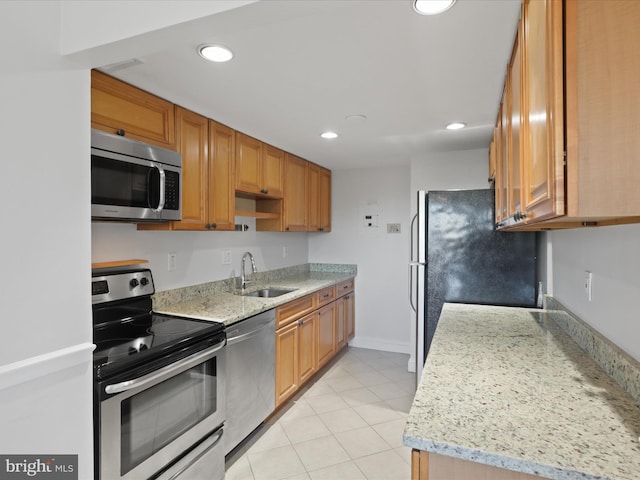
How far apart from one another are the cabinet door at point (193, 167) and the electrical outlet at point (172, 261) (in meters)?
0.34

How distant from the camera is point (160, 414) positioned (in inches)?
64.1

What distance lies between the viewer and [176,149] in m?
2.11

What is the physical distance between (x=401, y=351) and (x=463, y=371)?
293cm

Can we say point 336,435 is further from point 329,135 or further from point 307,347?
point 329,135

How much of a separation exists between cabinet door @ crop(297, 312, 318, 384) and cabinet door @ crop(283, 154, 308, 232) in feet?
2.94

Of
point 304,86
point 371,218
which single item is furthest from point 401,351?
point 304,86

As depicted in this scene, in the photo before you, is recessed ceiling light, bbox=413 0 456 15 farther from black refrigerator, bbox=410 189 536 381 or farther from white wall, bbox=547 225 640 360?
black refrigerator, bbox=410 189 536 381

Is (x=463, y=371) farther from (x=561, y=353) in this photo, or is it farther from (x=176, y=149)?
(x=176, y=149)

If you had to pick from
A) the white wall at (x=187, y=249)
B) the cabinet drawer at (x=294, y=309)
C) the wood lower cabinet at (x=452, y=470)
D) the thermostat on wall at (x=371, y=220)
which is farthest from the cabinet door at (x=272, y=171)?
the wood lower cabinet at (x=452, y=470)

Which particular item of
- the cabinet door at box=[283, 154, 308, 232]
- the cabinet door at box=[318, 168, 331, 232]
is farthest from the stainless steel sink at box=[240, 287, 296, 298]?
the cabinet door at box=[318, 168, 331, 232]

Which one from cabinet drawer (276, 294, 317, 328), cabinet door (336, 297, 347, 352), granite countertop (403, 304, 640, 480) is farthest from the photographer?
cabinet door (336, 297, 347, 352)

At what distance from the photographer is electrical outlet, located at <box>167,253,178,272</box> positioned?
242cm

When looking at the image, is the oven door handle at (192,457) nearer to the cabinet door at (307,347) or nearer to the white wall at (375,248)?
the cabinet door at (307,347)

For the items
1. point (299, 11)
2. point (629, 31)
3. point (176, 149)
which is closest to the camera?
point (629, 31)
